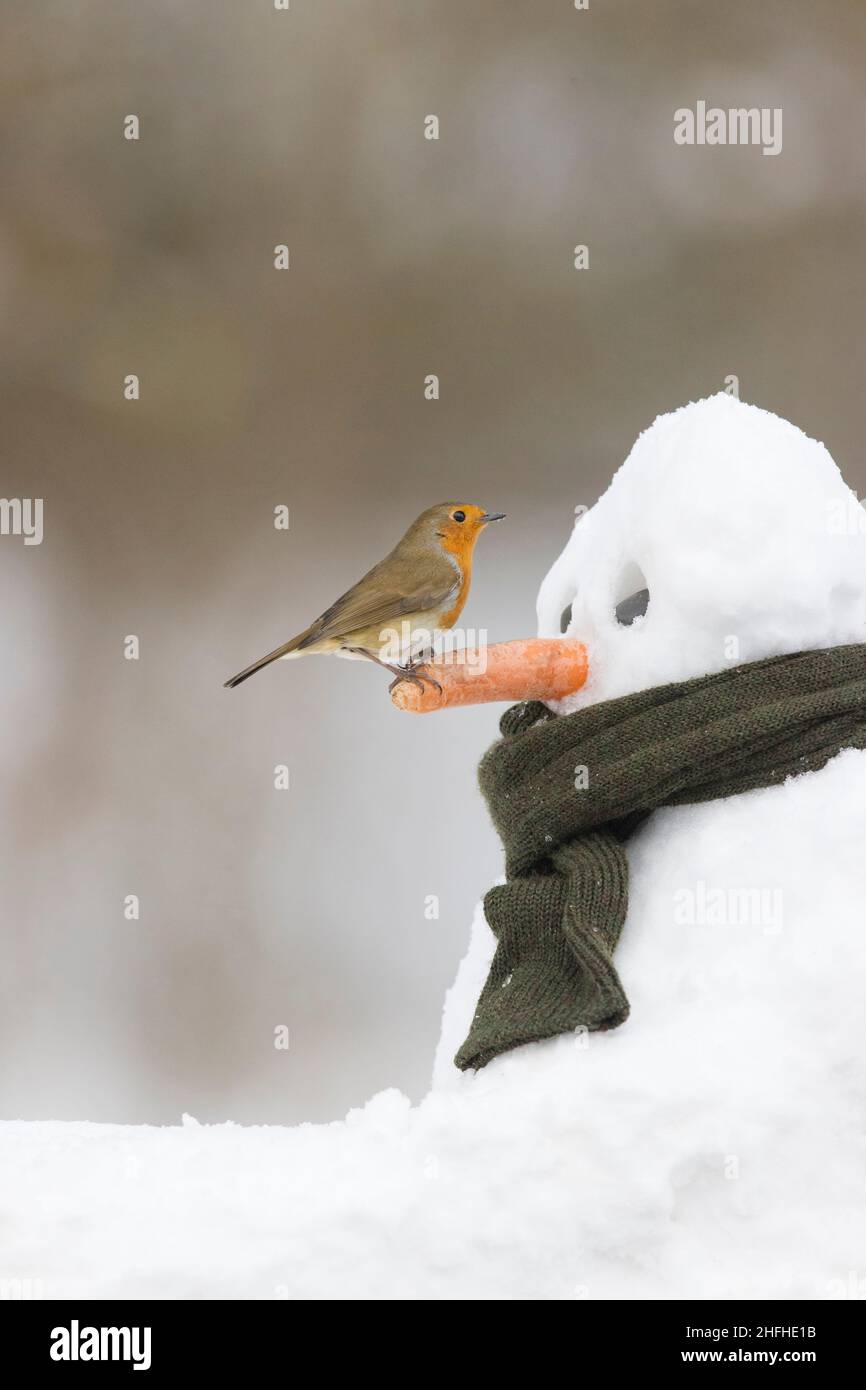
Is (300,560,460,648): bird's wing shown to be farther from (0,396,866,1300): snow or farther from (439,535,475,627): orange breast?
(0,396,866,1300): snow

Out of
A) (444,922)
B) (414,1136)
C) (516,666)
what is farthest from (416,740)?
(414,1136)

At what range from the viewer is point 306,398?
149cm

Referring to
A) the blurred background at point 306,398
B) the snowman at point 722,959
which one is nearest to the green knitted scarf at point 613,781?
the snowman at point 722,959

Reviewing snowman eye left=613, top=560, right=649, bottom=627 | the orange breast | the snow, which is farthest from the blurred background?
the snow

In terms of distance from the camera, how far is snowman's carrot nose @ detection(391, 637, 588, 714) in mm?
738

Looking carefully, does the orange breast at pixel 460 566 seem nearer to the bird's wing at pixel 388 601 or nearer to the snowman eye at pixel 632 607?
the bird's wing at pixel 388 601

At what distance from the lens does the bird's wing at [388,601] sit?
866 millimetres

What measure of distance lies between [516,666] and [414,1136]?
9.9 inches

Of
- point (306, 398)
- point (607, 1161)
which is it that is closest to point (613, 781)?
point (607, 1161)

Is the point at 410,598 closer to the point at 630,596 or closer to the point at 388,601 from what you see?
the point at 388,601

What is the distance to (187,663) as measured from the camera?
161 cm

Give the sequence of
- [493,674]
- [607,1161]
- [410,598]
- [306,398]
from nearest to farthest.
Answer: [607,1161], [493,674], [410,598], [306,398]

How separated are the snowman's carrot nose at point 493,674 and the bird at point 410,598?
0.11 m

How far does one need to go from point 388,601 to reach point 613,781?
23 centimetres
